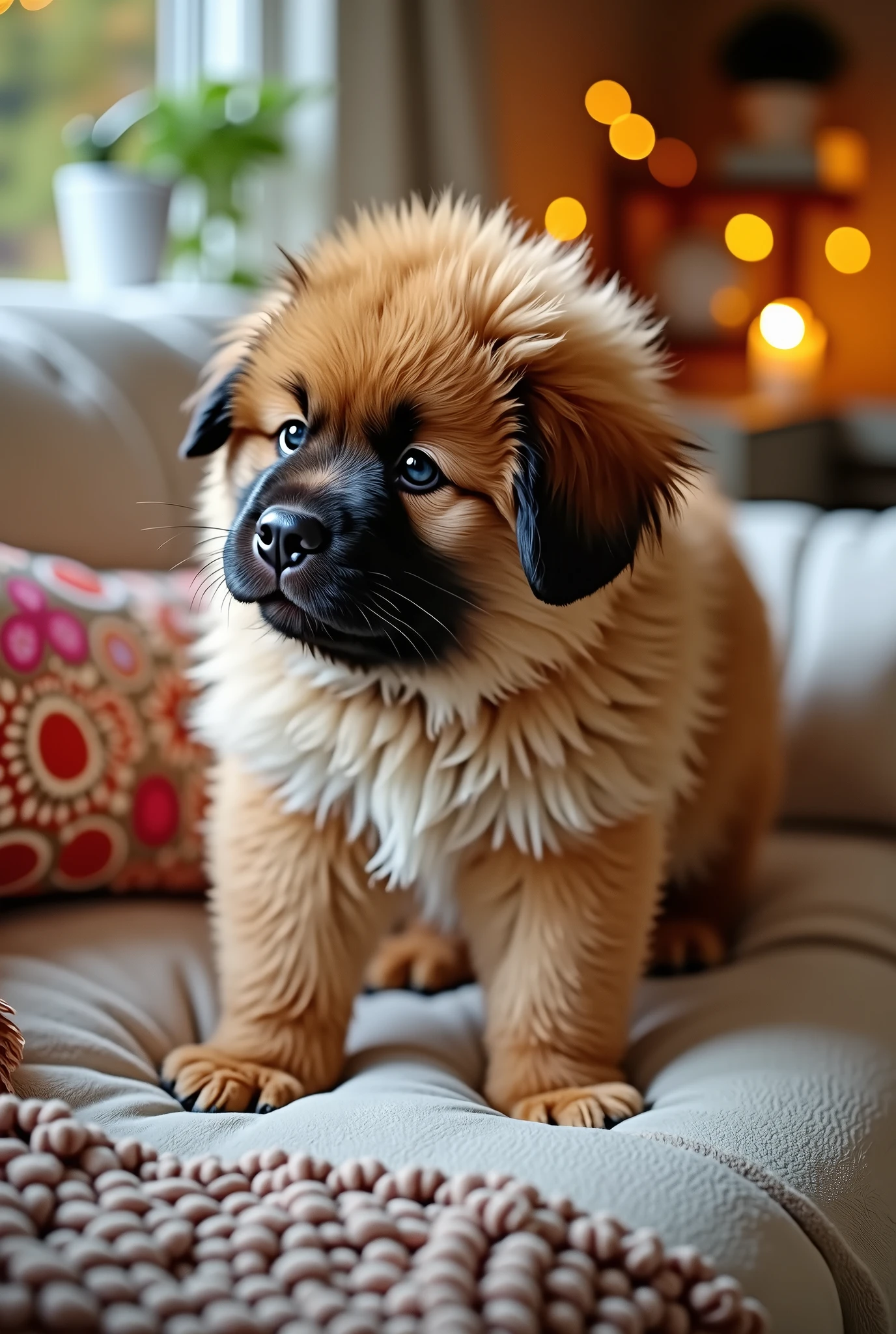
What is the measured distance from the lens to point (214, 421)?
1.05 meters

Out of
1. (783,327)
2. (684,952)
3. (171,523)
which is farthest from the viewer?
(783,327)

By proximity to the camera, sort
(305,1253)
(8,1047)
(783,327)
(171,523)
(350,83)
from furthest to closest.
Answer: (783,327) → (350,83) → (171,523) → (8,1047) → (305,1253)

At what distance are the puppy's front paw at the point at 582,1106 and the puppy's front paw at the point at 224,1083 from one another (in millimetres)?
173

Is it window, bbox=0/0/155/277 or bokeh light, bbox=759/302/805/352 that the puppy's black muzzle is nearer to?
A: window, bbox=0/0/155/277

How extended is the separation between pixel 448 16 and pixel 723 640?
163cm

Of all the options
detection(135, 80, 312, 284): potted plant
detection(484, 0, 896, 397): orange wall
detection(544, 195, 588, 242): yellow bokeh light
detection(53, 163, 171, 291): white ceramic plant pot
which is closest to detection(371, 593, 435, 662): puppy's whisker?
detection(53, 163, 171, 291): white ceramic plant pot

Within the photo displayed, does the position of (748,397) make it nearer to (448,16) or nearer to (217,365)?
(448,16)

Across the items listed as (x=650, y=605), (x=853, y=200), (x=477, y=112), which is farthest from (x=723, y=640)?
(x=853, y=200)

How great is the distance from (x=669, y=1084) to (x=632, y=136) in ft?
9.67

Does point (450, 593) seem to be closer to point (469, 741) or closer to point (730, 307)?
point (469, 741)

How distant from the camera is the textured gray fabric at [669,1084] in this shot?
83 cm

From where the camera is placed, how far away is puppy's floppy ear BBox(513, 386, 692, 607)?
2.95ft

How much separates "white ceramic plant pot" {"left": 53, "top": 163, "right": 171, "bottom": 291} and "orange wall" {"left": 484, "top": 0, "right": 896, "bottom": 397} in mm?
1091

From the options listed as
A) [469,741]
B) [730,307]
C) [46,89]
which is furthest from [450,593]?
[730,307]
